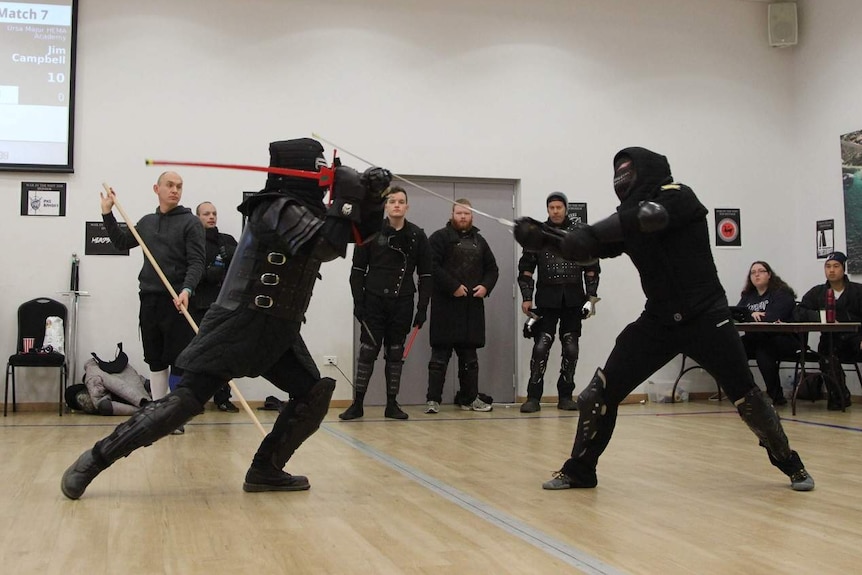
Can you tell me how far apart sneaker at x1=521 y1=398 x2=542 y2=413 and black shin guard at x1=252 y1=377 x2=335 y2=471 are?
3.92 meters

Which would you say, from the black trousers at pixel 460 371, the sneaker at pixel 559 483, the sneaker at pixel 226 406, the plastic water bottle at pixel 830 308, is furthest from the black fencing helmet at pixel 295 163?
the plastic water bottle at pixel 830 308

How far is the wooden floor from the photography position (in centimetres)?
242

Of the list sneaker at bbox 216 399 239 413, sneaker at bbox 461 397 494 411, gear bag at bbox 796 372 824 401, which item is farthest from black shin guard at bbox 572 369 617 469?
gear bag at bbox 796 372 824 401

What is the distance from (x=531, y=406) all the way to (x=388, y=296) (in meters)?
1.58

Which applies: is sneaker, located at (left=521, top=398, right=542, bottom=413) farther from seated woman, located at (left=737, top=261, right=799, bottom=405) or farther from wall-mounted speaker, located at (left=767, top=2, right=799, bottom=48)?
wall-mounted speaker, located at (left=767, top=2, right=799, bottom=48)

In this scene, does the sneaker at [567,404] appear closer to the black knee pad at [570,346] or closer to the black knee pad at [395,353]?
the black knee pad at [570,346]

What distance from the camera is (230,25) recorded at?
788 cm

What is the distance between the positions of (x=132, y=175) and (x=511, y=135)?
3.49 metres

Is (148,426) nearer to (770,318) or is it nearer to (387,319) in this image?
(387,319)

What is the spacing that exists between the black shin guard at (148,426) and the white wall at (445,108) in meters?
4.45

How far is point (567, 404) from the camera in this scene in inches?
295

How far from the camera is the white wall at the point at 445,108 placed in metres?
7.57

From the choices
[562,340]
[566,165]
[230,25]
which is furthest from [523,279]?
[230,25]

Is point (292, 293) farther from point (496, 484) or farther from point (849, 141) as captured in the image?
point (849, 141)
